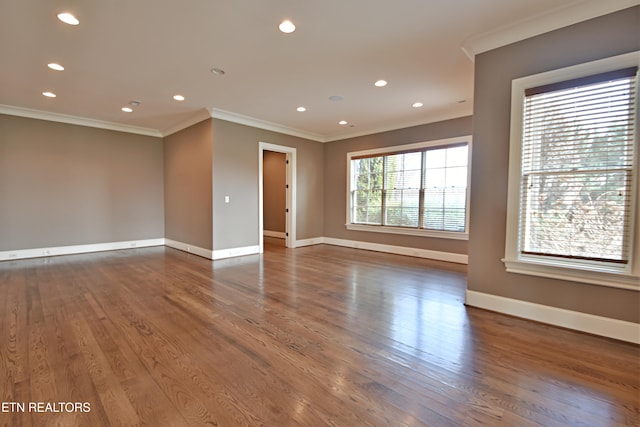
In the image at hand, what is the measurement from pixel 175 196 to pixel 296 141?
3.07m

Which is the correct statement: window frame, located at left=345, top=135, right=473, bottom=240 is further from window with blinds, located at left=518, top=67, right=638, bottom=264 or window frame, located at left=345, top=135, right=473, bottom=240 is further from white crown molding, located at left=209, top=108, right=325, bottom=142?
window with blinds, located at left=518, top=67, right=638, bottom=264

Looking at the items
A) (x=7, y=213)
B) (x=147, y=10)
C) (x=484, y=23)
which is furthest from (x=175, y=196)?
(x=484, y=23)

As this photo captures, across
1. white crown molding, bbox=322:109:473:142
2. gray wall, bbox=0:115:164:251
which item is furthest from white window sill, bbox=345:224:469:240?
gray wall, bbox=0:115:164:251

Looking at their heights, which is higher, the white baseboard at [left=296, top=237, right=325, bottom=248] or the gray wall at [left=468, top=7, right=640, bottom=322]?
the gray wall at [left=468, top=7, right=640, bottom=322]

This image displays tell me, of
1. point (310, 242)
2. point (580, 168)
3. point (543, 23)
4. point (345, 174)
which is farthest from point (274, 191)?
point (580, 168)

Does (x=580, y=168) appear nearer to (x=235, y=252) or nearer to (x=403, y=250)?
(x=403, y=250)

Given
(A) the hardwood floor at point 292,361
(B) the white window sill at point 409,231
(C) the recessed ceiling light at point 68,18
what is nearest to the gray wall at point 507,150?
(A) the hardwood floor at point 292,361

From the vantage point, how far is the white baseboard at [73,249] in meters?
5.31

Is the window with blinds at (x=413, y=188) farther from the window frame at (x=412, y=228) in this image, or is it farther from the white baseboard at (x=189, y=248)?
the white baseboard at (x=189, y=248)

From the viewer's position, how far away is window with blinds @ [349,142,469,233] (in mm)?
5332

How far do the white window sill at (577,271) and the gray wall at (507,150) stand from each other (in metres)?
0.05

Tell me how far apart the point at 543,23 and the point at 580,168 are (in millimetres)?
1339

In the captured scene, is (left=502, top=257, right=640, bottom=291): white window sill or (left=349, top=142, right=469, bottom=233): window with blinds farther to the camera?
(left=349, top=142, right=469, bottom=233): window with blinds

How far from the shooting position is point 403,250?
607 cm
